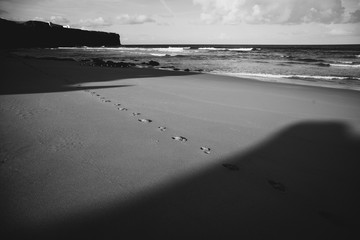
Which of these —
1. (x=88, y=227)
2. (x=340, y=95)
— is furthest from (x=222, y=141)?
(x=340, y=95)

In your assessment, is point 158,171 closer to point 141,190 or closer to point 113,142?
point 141,190

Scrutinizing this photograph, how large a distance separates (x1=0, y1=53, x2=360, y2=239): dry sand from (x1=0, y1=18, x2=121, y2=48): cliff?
215 ft

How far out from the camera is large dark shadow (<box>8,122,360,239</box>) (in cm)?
145

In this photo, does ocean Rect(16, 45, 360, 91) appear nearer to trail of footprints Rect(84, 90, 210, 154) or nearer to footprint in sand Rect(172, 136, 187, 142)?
trail of footprints Rect(84, 90, 210, 154)

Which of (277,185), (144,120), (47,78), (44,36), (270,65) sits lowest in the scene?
(270,65)

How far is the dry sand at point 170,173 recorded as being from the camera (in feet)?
4.96

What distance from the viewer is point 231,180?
6.96 ft

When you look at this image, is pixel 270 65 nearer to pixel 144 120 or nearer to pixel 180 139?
pixel 144 120

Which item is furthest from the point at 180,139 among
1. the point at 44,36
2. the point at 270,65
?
the point at 44,36

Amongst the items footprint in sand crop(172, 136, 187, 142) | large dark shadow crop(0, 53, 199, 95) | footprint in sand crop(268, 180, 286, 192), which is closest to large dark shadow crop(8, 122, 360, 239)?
footprint in sand crop(268, 180, 286, 192)

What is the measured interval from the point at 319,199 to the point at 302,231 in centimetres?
53

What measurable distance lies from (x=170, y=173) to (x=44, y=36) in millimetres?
88588

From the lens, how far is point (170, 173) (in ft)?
7.07

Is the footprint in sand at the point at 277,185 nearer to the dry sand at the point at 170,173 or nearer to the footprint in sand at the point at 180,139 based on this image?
the dry sand at the point at 170,173
